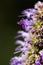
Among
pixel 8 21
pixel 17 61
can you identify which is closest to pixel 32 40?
pixel 17 61

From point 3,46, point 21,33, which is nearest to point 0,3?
point 3,46

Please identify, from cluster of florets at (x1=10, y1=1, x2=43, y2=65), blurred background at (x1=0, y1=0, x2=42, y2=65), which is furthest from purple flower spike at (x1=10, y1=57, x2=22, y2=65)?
blurred background at (x1=0, y1=0, x2=42, y2=65)

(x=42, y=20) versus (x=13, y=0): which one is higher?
(x=13, y=0)

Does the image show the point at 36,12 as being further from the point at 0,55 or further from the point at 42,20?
the point at 0,55

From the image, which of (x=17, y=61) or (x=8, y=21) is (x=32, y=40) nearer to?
(x=17, y=61)

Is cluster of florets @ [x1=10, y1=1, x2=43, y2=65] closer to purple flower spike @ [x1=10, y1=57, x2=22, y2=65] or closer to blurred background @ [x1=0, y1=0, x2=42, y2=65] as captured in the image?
purple flower spike @ [x1=10, y1=57, x2=22, y2=65]

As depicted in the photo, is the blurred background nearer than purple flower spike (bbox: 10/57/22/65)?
No
